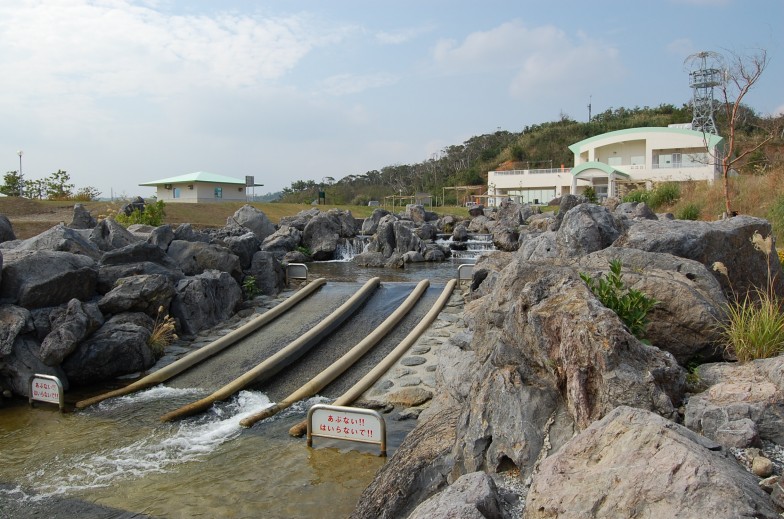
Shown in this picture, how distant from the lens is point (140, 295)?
37.7 feet

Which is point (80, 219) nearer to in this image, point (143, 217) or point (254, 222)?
point (143, 217)

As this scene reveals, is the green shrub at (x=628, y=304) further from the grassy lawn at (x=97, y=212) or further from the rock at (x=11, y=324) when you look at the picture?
the grassy lawn at (x=97, y=212)

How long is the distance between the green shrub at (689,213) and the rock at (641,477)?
810 inches

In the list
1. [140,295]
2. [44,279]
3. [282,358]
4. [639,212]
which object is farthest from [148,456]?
[639,212]

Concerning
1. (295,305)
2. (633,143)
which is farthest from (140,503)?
(633,143)

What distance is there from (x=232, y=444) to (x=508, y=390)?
4.26 meters

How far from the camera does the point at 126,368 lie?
34.7 feet

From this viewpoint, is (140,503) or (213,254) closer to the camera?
(140,503)

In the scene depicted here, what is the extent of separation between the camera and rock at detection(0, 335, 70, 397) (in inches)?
379

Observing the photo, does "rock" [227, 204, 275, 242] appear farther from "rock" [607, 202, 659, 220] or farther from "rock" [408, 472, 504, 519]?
"rock" [408, 472, 504, 519]

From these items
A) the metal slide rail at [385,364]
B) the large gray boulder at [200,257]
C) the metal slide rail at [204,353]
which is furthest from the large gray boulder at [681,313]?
the large gray boulder at [200,257]

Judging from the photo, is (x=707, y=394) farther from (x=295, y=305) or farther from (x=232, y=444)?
(x=295, y=305)

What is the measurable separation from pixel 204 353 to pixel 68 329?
7.45 ft

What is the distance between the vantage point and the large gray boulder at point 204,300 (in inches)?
488
